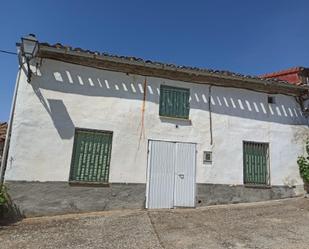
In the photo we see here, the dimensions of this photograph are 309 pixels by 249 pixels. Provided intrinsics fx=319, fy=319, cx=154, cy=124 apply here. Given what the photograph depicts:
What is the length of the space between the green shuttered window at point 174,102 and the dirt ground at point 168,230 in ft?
10.5

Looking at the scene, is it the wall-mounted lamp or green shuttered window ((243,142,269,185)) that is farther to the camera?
green shuttered window ((243,142,269,185))

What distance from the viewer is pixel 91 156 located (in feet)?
32.0

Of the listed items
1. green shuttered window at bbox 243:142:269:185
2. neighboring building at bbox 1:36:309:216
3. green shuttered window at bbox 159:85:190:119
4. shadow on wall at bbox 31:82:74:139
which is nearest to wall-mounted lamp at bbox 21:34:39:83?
neighboring building at bbox 1:36:309:216

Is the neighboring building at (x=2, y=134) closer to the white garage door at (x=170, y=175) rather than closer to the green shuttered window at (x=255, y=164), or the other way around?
the white garage door at (x=170, y=175)

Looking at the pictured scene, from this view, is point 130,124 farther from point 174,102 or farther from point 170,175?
point 170,175

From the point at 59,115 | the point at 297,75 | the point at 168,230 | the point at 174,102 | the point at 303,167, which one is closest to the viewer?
the point at 168,230

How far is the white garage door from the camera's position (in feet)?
33.4

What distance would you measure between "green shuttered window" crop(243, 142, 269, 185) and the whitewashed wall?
0.84ft

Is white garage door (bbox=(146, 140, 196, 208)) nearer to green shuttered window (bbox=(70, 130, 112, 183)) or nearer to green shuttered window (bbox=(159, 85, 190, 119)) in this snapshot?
green shuttered window (bbox=(159, 85, 190, 119))

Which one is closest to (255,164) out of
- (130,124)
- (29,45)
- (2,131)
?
(130,124)

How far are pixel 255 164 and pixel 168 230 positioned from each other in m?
5.38

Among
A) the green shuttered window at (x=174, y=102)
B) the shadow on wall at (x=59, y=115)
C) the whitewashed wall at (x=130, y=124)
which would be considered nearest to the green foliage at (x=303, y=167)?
the whitewashed wall at (x=130, y=124)

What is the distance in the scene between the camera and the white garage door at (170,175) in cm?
1018

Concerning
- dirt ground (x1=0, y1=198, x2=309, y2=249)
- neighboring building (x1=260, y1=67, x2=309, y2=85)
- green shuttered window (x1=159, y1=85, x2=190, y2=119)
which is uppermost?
neighboring building (x1=260, y1=67, x2=309, y2=85)
